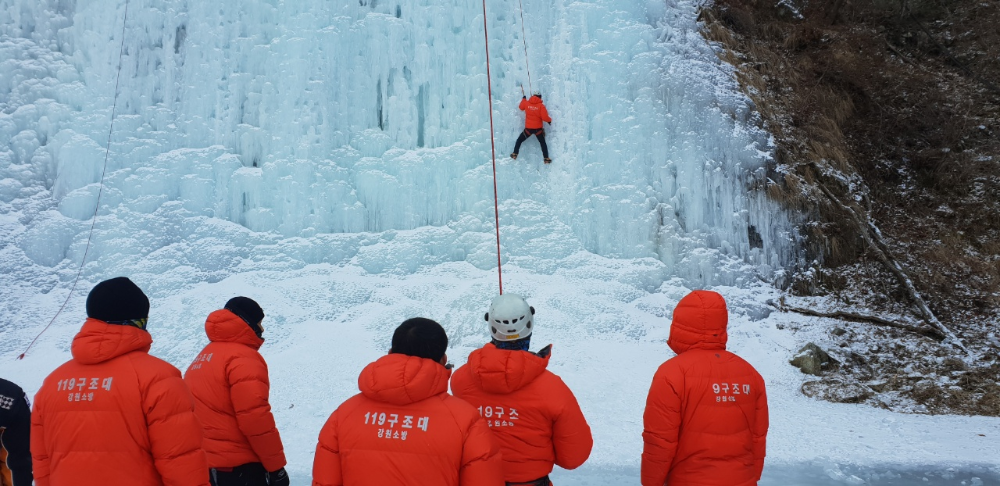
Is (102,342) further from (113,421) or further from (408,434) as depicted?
(408,434)

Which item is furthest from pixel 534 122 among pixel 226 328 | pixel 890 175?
pixel 226 328

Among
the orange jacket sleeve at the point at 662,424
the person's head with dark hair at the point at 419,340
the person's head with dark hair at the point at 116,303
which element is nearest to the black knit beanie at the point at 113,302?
the person's head with dark hair at the point at 116,303

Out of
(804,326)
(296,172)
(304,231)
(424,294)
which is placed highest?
(296,172)

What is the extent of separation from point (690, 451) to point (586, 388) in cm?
394

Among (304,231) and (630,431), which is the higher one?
(304,231)

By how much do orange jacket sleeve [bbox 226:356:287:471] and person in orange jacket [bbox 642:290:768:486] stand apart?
174cm

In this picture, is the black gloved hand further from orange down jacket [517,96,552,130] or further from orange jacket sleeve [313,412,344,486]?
orange down jacket [517,96,552,130]

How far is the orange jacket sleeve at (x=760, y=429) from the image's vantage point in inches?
109

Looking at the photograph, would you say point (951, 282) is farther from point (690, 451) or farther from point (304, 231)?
point (304, 231)

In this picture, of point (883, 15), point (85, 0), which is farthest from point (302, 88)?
point (883, 15)

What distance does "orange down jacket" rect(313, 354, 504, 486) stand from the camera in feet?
6.32

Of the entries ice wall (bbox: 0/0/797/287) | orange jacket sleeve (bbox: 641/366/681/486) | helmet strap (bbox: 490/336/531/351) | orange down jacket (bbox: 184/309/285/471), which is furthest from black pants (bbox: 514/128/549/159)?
helmet strap (bbox: 490/336/531/351)

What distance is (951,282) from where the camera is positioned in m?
8.05

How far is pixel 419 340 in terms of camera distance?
202 cm
